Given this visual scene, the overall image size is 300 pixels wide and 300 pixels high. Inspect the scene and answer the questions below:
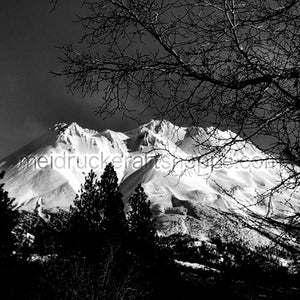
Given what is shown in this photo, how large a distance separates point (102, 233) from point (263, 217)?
29.0m

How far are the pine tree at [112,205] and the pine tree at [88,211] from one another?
587 millimetres

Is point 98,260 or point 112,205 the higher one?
point 112,205

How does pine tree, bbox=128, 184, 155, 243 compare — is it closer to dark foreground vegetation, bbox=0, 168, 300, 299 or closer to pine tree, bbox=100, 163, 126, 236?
dark foreground vegetation, bbox=0, 168, 300, 299

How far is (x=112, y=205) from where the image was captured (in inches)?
1344

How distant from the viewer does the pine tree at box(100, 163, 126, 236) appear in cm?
3221

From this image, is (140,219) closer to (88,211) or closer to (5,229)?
(88,211)

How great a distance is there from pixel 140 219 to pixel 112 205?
21.8ft

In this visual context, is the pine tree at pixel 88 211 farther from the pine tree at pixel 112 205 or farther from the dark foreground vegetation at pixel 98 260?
the pine tree at pixel 112 205

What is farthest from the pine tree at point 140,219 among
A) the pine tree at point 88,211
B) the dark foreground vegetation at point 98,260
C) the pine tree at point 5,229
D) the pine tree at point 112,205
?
the pine tree at point 5,229

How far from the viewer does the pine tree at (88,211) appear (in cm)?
3153

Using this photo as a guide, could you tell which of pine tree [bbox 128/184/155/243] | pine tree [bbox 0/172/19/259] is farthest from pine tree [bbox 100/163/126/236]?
pine tree [bbox 0/172/19/259]

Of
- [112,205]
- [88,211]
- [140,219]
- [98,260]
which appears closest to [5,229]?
[98,260]

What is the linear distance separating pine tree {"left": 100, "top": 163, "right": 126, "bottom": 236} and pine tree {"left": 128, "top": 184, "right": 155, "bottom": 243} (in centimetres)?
303

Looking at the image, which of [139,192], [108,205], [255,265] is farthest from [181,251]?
[255,265]
